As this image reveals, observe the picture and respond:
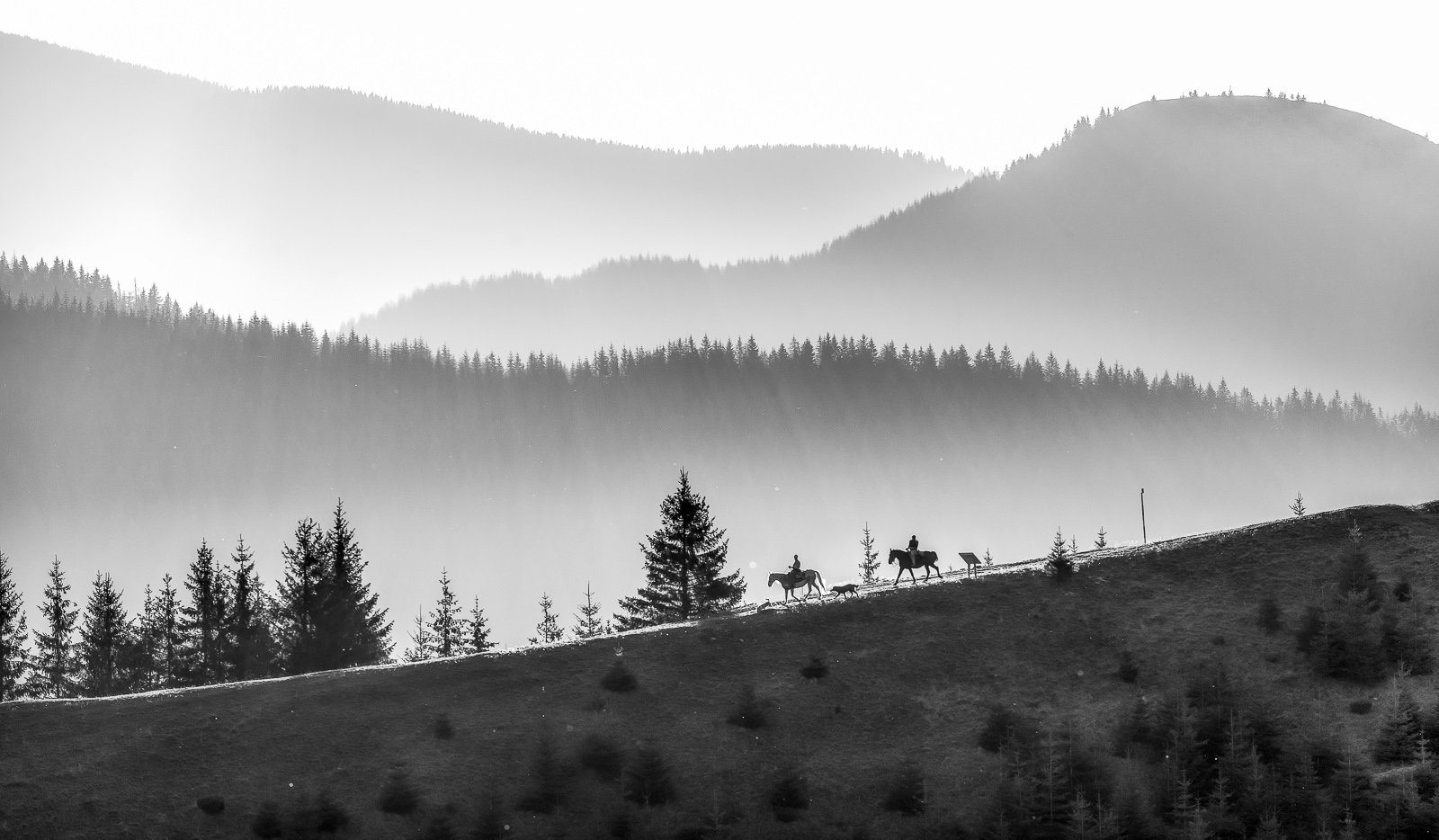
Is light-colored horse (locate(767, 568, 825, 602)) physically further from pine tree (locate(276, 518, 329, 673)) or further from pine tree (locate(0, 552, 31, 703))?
Result: pine tree (locate(0, 552, 31, 703))

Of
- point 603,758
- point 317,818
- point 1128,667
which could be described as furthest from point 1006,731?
point 317,818

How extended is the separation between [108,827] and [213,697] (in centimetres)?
1149

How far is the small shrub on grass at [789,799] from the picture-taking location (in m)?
62.5

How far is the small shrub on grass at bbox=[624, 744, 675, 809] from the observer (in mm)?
63438

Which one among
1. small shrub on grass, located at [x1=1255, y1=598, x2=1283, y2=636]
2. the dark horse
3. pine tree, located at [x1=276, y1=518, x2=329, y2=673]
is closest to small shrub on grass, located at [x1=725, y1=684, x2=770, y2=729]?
the dark horse

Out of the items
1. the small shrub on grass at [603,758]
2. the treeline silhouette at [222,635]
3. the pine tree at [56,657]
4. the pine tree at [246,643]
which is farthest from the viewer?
the pine tree at [56,657]

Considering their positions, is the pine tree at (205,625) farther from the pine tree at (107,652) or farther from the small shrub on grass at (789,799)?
the small shrub on grass at (789,799)

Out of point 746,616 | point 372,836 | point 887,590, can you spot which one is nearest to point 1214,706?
point 887,590

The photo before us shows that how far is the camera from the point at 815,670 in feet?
236

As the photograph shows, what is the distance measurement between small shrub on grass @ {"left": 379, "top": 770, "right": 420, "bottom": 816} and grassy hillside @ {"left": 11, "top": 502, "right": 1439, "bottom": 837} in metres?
0.40

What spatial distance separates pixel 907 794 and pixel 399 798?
23124 mm

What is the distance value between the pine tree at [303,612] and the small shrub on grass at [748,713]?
1363 inches

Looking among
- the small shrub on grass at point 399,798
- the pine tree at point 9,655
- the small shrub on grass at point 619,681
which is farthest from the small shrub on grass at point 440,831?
the pine tree at point 9,655

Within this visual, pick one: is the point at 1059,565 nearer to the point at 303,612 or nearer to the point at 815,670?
the point at 815,670
